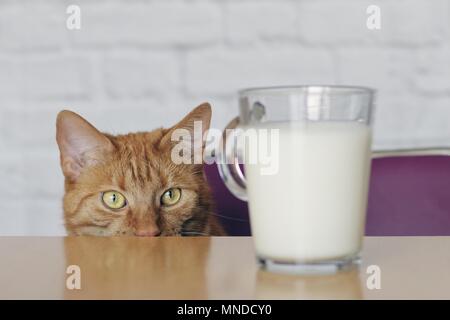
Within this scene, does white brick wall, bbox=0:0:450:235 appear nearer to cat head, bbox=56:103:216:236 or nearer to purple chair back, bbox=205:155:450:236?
purple chair back, bbox=205:155:450:236

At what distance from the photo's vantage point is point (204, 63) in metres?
1.18

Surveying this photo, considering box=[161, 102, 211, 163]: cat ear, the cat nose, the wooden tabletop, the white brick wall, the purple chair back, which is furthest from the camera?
the white brick wall

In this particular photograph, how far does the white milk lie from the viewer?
49 cm

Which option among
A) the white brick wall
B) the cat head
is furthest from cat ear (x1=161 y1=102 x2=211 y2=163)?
the white brick wall

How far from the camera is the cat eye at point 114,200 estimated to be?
80cm

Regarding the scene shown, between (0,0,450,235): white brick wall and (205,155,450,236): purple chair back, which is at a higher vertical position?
(0,0,450,235): white brick wall

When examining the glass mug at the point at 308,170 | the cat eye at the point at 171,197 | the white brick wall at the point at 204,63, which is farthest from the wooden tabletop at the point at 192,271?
the white brick wall at the point at 204,63

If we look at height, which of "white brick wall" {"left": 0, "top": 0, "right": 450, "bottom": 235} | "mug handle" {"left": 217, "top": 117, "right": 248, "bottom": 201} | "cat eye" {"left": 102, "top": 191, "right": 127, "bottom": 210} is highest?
"white brick wall" {"left": 0, "top": 0, "right": 450, "bottom": 235}

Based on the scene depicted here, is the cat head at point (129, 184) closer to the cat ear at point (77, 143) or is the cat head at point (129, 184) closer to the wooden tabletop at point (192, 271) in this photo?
the cat ear at point (77, 143)

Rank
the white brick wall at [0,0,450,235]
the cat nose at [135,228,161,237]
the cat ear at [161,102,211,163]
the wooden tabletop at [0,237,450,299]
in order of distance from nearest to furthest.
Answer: the wooden tabletop at [0,237,450,299] < the cat nose at [135,228,161,237] < the cat ear at [161,102,211,163] < the white brick wall at [0,0,450,235]

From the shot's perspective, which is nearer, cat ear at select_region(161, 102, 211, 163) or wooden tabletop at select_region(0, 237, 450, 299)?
wooden tabletop at select_region(0, 237, 450, 299)

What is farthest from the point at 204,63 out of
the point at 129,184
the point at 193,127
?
the point at 129,184

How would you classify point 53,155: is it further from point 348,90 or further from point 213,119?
point 348,90
